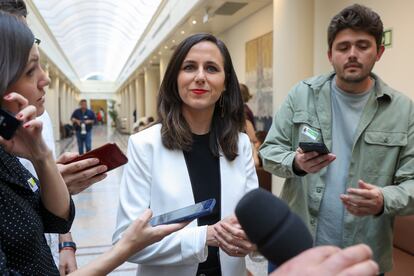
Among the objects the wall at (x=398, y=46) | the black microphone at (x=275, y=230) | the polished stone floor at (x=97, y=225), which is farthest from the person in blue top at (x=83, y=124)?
the black microphone at (x=275, y=230)

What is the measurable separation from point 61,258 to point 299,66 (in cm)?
478

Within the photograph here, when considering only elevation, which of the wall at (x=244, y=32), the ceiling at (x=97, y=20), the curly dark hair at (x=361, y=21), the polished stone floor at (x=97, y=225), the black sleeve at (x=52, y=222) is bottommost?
the polished stone floor at (x=97, y=225)

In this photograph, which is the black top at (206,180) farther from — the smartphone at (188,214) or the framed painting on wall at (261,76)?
the framed painting on wall at (261,76)

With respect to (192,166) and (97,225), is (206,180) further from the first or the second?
(97,225)

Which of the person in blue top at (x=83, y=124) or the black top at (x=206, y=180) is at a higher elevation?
the black top at (x=206, y=180)

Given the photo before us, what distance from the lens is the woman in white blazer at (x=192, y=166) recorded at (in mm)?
1524

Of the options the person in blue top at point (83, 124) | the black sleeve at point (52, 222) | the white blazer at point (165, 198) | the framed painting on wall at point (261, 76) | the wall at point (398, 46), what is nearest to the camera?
the black sleeve at point (52, 222)

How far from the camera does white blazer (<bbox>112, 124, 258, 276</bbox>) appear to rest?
1514 mm

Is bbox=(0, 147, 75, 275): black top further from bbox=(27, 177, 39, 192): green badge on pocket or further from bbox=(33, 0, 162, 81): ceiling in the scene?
bbox=(33, 0, 162, 81): ceiling

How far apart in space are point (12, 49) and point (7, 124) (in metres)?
0.29

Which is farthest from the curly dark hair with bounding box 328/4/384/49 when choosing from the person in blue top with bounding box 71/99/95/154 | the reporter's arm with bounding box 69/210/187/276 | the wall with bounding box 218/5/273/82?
the person in blue top with bounding box 71/99/95/154

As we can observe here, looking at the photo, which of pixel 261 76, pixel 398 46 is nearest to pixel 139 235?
pixel 398 46

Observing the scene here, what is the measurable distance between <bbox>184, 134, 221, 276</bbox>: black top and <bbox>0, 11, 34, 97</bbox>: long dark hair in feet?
2.67

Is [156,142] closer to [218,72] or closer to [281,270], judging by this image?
[218,72]
